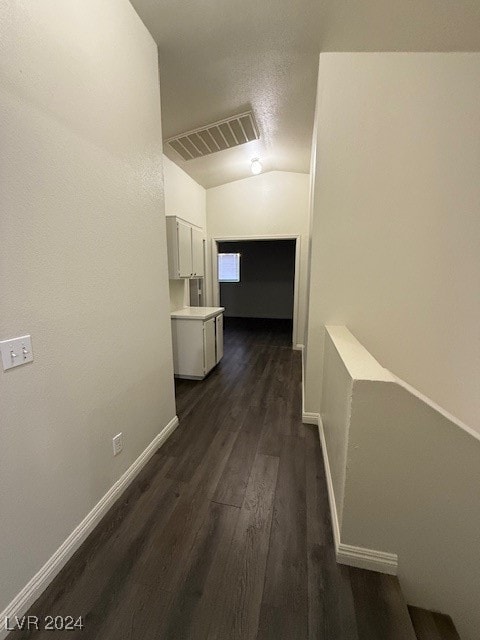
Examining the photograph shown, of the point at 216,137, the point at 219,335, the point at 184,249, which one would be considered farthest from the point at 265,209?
the point at 219,335

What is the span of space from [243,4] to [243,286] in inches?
239

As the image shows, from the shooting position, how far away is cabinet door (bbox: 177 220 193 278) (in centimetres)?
327

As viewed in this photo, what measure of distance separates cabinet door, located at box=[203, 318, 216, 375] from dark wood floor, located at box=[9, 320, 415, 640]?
4.34ft

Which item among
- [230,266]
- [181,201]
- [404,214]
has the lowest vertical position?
[230,266]

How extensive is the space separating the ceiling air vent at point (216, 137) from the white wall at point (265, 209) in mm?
1218

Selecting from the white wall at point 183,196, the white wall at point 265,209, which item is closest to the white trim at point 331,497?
the white wall at point 265,209

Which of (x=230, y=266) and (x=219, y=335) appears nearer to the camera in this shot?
(x=219, y=335)

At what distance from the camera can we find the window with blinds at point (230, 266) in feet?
24.5

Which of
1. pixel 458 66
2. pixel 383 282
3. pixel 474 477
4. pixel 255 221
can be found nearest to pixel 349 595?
pixel 474 477

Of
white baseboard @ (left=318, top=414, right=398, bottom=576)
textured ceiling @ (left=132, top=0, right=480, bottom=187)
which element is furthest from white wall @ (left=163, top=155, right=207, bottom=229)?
white baseboard @ (left=318, top=414, right=398, bottom=576)

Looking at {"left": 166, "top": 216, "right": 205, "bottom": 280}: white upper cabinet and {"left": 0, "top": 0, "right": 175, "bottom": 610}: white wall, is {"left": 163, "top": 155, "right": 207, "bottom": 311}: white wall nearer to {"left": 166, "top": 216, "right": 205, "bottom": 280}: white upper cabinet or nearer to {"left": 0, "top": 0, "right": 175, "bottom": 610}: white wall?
{"left": 166, "top": 216, "right": 205, "bottom": 280}: white upper cabinet

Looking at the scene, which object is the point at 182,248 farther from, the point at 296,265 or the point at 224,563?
the point at 224,563

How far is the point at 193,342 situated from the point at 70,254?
7.15 ft

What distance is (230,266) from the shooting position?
7.56 meters
